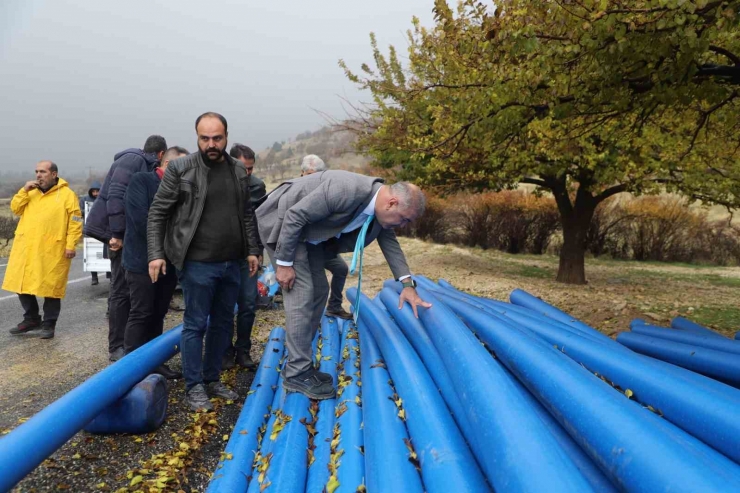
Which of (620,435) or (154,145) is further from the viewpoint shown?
(154,145)

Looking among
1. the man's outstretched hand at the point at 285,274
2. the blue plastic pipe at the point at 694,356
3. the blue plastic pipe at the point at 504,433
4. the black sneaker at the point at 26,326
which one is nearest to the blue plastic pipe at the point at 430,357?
the blue plastic pipe at the point at 504,433

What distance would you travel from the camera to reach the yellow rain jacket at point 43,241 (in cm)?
496

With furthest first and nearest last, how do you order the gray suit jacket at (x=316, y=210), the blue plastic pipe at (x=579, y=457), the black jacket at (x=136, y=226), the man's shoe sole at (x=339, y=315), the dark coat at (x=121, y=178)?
the man's shoe sole at (x=339, y=315), the dark coat at (x=121, y=178), the black jacket at (x=136, y=226), the gray suit jacket at (x=316, y=210), the blue plastic pipe at (x=579, y=457)

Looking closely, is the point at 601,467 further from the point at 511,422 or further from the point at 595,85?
the point at 595,85

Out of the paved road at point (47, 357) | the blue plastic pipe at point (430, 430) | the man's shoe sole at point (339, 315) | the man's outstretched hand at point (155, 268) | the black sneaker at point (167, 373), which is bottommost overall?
the paved road at point (47, 357)

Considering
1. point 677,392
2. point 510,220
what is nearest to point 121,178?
point 677,392

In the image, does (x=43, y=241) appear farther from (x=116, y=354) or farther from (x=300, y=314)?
(x=300, y=314)

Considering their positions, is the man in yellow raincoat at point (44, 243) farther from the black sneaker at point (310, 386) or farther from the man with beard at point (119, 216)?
the black sneaker at point (310, 386)

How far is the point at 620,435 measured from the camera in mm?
1541

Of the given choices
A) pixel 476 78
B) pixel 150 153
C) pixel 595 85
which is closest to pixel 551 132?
pixel 476 78

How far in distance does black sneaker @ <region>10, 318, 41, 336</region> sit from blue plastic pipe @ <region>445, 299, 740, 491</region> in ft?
17.3

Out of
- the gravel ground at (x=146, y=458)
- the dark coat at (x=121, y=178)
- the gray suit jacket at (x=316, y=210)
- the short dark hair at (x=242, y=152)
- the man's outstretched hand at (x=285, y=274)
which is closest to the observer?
the gravel ground at (x=146, y=458)

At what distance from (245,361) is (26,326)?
282 centimetres

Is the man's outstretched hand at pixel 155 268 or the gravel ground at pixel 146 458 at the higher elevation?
the man's outstretched hand at pixel 155 268
